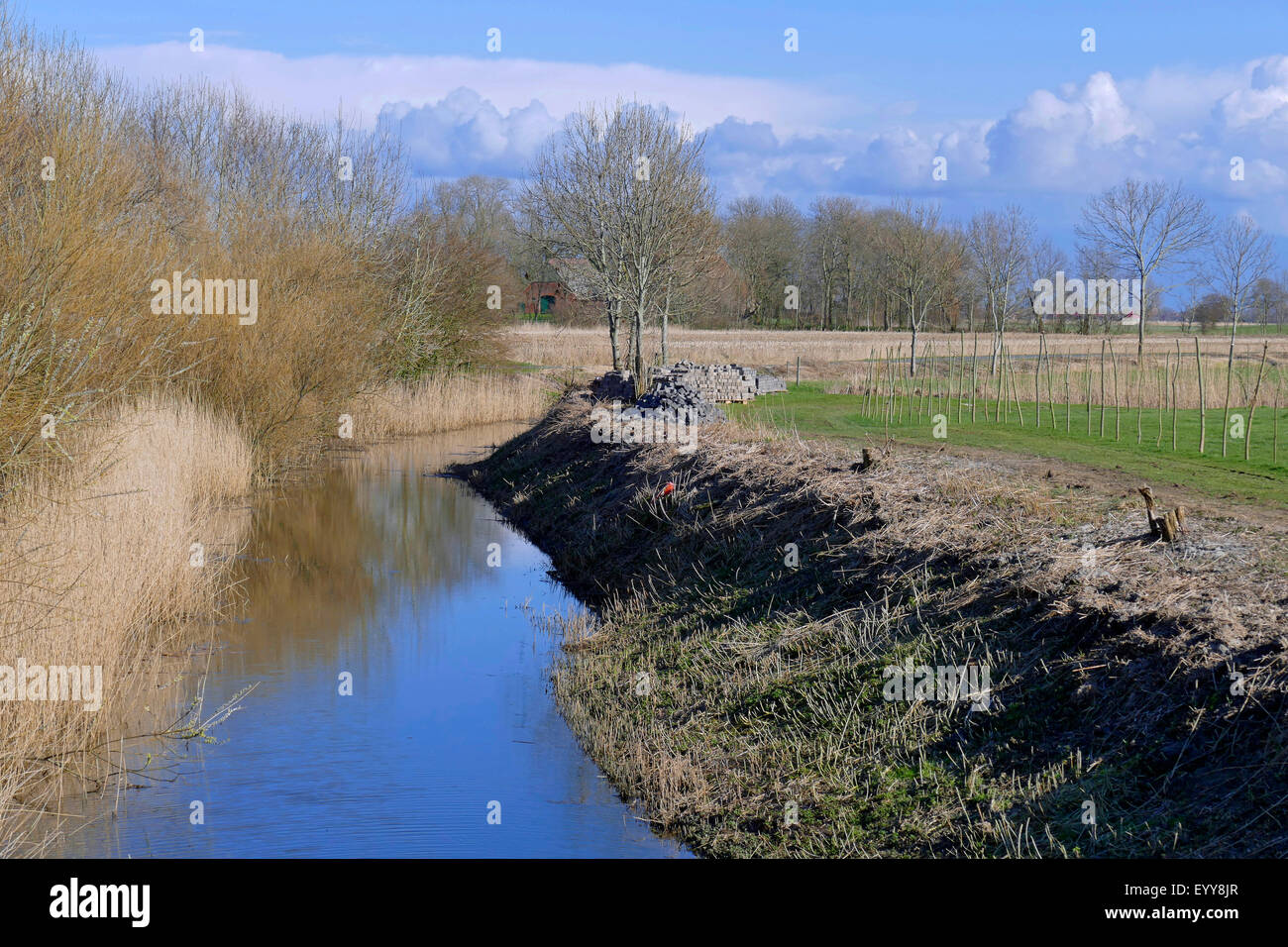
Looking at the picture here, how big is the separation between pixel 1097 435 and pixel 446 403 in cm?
1777

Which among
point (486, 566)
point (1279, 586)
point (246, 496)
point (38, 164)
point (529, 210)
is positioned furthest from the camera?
point (529, 210)

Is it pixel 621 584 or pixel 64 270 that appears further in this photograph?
pixel 621 584

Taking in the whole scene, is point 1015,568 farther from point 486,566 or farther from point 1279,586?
point 486,566

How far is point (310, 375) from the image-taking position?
2123 centimetres

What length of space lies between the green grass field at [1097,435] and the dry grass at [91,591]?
9.80 m

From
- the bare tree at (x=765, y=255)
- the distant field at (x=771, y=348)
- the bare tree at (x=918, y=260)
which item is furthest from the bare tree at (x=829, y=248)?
the bare tree at (x=918, y=260)

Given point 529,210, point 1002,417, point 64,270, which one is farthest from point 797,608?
point 529,210

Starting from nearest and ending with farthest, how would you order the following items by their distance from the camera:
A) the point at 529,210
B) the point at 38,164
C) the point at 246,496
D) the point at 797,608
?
the point at 797,608 → the point at 38,164 → the point at 246,496 → the point at 529,210

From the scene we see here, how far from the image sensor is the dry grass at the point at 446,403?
1098 inches

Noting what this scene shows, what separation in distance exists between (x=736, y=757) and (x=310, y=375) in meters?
16.1

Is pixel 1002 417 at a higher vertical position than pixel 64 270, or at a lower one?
lower

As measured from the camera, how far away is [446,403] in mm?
30281
